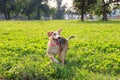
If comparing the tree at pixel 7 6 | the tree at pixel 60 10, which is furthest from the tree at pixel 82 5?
the tree at pixel 60 10

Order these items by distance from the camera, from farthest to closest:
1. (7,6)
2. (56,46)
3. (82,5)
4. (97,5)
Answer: (7,6) < (97,5) < (82,5) < (56,46)

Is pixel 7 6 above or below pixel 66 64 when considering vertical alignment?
above

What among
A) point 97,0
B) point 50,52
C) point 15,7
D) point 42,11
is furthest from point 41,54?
point 42,11

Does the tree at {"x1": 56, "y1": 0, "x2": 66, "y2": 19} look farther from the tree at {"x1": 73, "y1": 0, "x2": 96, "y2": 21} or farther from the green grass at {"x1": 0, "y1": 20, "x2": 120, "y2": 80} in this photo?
the green grass at {"x1": 0, "y1": 20, "x2": 120, "y2": 80}

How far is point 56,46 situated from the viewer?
7.73 m

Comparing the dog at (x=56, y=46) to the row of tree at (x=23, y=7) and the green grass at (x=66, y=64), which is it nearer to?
the green grass at (x=66, y=64)

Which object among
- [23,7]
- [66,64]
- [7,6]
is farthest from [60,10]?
[66,64]

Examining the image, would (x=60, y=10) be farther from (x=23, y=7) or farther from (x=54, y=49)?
(x=54, y=49)

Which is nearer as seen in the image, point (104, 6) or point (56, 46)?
point (56, 46)

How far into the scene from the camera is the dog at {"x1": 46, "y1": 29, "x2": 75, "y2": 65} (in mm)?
7598

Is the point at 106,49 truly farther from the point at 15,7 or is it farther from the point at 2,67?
the point at 15,7

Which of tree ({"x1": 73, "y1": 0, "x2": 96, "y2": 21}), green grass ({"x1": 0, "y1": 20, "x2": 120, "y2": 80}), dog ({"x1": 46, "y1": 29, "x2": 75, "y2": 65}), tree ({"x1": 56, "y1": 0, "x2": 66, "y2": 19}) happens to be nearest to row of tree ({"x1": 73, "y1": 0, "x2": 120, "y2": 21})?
tree ({"x1": 73, "y1": 0, "x2": 96, "y2": 21})

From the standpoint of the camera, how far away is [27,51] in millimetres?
9461

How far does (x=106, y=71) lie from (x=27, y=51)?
3.10 metres
